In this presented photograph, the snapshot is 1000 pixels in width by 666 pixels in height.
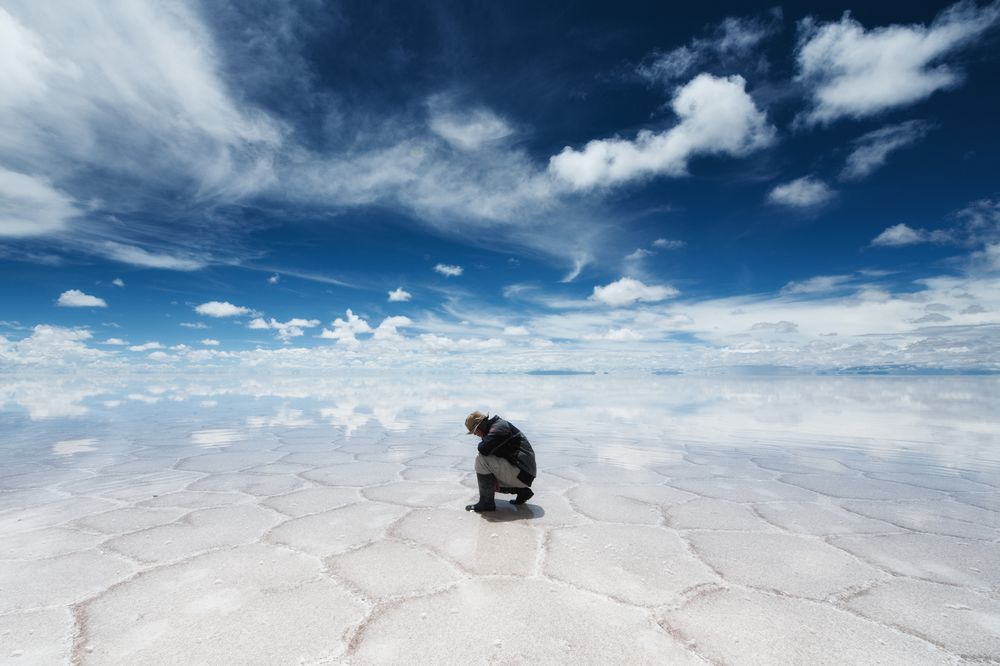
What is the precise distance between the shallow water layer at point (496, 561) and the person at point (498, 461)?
25cm

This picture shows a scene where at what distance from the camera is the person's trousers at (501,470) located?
470cm

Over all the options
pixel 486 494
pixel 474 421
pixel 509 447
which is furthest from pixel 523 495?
pixel 474 421

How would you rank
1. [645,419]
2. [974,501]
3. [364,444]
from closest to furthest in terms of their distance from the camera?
[974,501], [364,444], [645,419]

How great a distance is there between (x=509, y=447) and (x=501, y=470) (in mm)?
255

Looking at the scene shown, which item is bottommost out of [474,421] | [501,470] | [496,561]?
[496,561]

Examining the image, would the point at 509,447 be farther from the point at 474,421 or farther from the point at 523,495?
the point at 523,495

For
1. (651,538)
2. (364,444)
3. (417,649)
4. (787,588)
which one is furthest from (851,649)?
(364,444)

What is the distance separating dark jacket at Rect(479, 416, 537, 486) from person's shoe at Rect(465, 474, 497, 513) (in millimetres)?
257

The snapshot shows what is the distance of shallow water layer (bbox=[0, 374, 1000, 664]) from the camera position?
98.9 inches

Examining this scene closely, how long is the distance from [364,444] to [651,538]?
6518 mm

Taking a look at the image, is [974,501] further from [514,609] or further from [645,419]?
[645,419]

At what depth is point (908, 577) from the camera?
3.29 metres

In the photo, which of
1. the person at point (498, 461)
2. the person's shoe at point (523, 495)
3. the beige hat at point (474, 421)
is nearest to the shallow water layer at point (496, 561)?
the person's shoe at point (523, 495)

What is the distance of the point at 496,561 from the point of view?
139 inches
